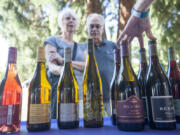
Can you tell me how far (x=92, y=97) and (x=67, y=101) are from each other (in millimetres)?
88

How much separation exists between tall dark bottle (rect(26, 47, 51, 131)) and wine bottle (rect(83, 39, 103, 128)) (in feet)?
0.42

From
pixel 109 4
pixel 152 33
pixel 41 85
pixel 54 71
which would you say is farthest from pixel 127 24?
pixel 41 85

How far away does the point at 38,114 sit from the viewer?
0.44m

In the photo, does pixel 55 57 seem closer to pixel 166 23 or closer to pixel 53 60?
pixel 53 60

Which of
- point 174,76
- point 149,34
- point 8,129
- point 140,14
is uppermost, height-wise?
point 140,14

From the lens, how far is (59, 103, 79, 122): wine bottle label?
443mm

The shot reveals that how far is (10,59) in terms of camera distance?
0.50 m

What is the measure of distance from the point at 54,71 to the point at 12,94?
0.78 metres

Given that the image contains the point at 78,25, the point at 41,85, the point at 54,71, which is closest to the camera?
the point at 41,85

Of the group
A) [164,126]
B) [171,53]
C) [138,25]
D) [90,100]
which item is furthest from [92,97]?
[138,25]

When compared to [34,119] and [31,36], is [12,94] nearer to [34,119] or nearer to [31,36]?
[34,119]

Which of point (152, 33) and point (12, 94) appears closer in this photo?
point (12, 94)

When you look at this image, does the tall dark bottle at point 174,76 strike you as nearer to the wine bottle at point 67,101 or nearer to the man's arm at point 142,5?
the wine bottle at point 67,101

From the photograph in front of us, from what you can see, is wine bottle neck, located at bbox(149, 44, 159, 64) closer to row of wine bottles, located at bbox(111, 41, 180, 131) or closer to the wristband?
row of wine bottles, located at bbox(111, 41, 180, 131)
